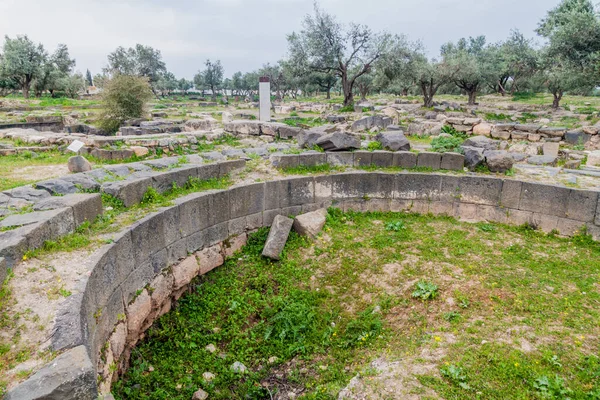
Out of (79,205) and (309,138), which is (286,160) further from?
(79,205)

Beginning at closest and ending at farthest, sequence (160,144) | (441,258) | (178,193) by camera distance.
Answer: (441,258)
(178,193)
(160,144)

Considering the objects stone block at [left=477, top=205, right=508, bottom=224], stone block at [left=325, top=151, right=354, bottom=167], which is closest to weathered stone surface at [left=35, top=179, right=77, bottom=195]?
stone block at [left=325, top=151, right=354, bottom=167]

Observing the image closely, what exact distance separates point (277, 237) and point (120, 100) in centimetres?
1323

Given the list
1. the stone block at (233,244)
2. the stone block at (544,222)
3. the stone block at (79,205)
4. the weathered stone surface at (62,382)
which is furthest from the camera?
the stone block at (544,222)

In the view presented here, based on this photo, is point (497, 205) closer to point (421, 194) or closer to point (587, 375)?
point (421, 194)

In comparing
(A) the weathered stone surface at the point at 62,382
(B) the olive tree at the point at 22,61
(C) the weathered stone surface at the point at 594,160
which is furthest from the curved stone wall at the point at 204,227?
(B) the olive tree at the point at 22,61

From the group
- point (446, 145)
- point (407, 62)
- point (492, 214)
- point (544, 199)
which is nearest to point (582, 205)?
point (544, 199)

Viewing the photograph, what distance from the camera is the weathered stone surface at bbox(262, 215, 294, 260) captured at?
6.35 meters

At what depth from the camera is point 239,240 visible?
22.3 feet

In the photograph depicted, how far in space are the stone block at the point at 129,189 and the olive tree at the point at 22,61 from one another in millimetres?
38720

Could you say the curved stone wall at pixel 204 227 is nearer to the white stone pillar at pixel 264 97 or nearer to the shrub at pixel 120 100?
the white stone pillar at pixel 264 97

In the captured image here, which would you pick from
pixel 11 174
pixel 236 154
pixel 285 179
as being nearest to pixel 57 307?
pixel 285 179

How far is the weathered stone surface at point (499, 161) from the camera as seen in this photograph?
7.67 m

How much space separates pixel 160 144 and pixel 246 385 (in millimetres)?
8222
